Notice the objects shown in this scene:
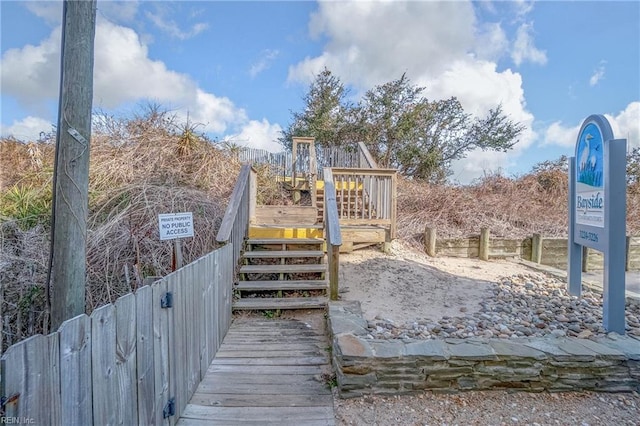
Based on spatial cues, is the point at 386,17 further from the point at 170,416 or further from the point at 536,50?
the point at 170,416

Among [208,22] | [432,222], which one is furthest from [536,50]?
[208,22]

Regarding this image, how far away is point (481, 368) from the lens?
231 centimetres

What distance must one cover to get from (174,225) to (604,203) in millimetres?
3987

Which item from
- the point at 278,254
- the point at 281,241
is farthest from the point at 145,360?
the point at 281,241

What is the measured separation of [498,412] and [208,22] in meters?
7.12

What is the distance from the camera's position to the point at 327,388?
240cm

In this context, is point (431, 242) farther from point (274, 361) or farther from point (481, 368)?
point (274, 361)

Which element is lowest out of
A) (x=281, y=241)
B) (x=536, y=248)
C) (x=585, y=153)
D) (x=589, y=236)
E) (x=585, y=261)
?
(x=585, y=261)

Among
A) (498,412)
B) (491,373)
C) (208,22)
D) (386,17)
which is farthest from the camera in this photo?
(386,17)

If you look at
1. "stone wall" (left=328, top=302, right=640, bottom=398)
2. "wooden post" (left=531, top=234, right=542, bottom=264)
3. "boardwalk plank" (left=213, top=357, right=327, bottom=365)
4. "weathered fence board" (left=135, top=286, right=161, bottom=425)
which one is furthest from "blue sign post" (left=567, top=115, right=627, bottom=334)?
"weathered fence board" (left=135, top=286, right=161, bottom=425)

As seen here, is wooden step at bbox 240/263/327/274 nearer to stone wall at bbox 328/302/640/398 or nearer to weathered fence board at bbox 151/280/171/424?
stone wall at bbox 328/302/640/398

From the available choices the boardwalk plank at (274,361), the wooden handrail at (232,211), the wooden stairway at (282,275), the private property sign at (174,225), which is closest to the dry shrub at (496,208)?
the wooden stairway at (282,275)

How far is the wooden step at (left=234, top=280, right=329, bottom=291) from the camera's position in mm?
3945

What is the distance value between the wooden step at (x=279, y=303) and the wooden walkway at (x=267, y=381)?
0.31 meters
